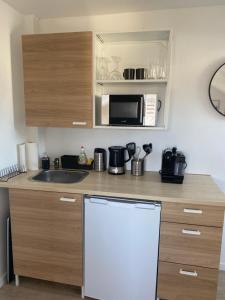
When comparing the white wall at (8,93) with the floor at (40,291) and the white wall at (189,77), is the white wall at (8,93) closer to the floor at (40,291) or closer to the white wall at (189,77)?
the floor at (40,291)

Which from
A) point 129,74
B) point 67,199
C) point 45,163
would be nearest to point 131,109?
point 129,74

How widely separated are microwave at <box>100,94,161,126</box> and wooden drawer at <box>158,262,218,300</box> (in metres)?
1.12

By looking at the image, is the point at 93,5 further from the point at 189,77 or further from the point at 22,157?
the point at 22,157

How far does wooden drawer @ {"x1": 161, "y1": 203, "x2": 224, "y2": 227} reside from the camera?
5.14 ft

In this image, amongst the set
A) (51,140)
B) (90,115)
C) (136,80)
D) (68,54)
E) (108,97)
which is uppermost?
(68,54)

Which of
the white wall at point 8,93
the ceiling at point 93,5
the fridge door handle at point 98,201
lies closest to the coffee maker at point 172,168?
the fridge door handle at point 98,201

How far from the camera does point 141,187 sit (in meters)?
1.80

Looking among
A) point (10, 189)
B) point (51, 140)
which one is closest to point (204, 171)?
point (51, 140)

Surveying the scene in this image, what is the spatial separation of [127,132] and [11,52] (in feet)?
4.18

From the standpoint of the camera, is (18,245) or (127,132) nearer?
(18,245)

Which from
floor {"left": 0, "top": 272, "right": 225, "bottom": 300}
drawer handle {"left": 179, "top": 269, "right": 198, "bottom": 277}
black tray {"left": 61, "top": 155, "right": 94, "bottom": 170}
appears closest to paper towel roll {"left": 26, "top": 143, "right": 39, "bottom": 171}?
→ black tray {"left": 61, "top": 155, "right": 94, "bottom": 170}

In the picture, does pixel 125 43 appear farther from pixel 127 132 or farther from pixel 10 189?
Answer: pixel 10 189

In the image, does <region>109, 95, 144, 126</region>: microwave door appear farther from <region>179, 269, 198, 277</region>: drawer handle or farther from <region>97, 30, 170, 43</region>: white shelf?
<region>179, 269, 198, 277</region>: drawer handle

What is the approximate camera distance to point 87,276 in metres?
1.85
